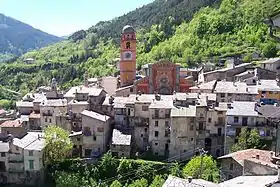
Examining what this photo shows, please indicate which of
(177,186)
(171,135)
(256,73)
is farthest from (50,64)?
(177,186)

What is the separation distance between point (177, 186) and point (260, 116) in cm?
1931

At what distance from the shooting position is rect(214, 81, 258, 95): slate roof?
190 ft

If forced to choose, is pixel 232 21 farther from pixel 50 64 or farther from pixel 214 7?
pixel 50 64

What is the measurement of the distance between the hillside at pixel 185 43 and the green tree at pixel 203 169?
2123 inches

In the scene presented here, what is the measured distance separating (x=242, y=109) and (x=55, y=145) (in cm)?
2245

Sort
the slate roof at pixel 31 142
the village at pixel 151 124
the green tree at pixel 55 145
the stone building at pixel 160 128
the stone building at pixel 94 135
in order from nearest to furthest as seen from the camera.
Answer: the village at pixel 151 124 → the slate roof at pixel 31 142 → the green tree at pixel 55 145 → the stone building at pixel 160 128 → the stone building at pixel 94 135

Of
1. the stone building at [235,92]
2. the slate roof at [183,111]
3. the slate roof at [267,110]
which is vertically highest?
the stone building at [235,92]

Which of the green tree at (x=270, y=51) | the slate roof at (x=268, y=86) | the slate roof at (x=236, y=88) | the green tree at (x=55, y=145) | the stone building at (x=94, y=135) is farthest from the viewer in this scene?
the green tree at (x=270, y=51)

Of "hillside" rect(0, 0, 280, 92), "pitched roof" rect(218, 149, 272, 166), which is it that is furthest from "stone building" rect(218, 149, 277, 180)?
"hillside" rect(0, 0, 280, 92)

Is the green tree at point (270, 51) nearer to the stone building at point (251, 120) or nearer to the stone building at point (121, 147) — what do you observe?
the stone building at point (251, 120)

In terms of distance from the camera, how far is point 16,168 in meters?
53.5

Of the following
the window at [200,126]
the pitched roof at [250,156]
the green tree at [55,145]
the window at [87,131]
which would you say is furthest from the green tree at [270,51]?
the green tree at [55,145]

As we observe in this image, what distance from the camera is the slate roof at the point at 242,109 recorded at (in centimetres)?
4878

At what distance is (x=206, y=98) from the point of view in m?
55.8
